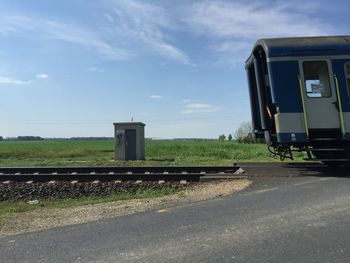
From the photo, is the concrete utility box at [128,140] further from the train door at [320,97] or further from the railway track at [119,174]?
the train door at [320,97]

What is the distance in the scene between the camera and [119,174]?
13.1 metres

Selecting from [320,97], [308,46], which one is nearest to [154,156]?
[320,97]

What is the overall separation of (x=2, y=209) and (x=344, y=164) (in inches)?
364

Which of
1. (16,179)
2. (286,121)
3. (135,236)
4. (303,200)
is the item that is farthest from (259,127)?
(135,236)

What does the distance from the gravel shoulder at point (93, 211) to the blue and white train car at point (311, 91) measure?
222cm

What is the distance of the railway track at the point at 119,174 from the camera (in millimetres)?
12727

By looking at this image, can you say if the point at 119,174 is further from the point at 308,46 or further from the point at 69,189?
the point at 308,46

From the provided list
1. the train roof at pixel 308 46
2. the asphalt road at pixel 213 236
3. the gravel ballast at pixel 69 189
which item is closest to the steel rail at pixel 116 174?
the gravel ballast at pixel 69 189

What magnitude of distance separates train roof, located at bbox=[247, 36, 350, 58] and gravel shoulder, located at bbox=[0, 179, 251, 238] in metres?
3.62

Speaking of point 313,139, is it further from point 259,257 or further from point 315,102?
point 259,257

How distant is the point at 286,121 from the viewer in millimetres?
11805

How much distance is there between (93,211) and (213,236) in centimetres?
331

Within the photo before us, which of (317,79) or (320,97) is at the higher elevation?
(317,79)

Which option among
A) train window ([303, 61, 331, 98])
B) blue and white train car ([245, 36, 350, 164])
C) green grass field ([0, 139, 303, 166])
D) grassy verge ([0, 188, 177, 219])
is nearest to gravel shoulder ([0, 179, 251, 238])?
grassy verge ([0, 188, 177, 219])
